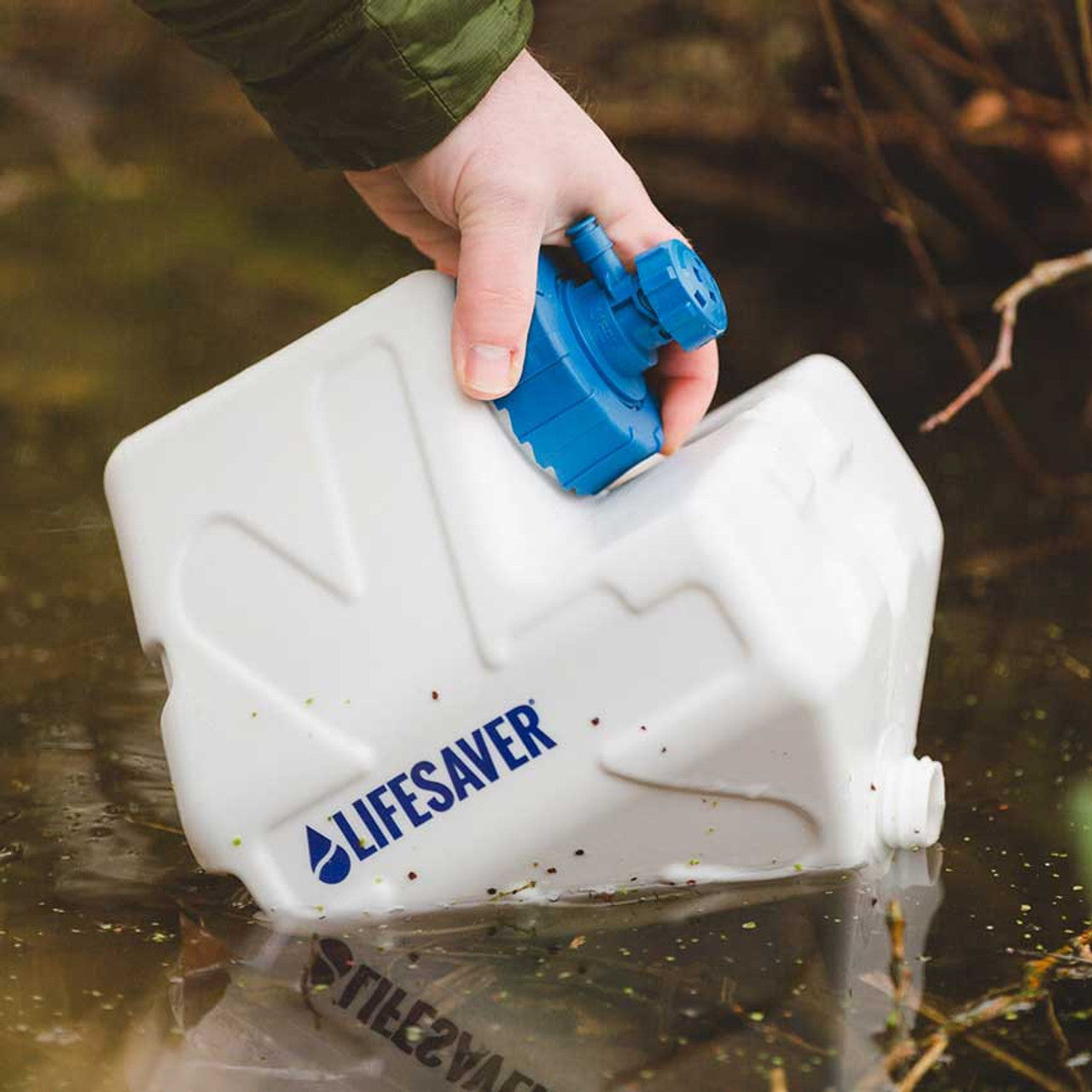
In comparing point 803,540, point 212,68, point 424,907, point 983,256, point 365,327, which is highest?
point 365,327

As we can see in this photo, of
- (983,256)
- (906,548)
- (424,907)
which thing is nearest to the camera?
(424,907)

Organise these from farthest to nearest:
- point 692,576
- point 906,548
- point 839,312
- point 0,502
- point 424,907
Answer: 1. point 839,312
2. point 0,502
3. point 906,548
4. point 424,907
5. point 692,576

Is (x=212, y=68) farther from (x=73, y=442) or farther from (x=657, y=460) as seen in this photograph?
(x=657, y=460)

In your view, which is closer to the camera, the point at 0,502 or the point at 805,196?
the point at 0,502

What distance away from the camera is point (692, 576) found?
1.18 meters

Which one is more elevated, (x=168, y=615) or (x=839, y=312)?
(x=168, y=615)

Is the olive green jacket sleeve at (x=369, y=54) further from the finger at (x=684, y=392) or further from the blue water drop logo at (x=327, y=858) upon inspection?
the blue water drop logo at (x=327, y=858)

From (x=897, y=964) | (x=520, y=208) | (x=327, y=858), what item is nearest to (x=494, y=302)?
(x=520, y=208)

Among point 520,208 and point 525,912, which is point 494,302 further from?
point 525,912

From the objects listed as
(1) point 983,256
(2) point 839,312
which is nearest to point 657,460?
(2) point 839,312

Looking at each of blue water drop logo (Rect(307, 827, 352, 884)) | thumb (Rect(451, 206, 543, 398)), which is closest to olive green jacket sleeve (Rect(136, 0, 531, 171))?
thumb (Rect(451, 206, 543, 398))

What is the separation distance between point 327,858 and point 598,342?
1.46 feet

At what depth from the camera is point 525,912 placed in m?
1.29

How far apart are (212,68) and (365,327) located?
3.08 metres
